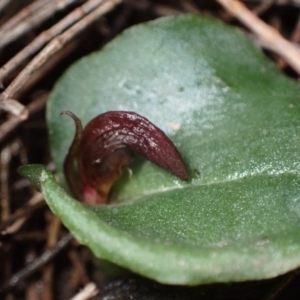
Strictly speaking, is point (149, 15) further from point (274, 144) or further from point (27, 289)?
point (27, 289)

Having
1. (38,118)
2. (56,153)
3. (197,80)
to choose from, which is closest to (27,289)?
(56,153)

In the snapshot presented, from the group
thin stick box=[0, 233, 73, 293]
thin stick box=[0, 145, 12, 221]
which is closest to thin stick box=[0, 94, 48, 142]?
thin stick box=[0, 145, 12, 221]

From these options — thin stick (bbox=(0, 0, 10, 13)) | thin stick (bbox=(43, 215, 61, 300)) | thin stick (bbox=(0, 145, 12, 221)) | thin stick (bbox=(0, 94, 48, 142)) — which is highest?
thin stick (bbox=(0, 0, 10, 13))

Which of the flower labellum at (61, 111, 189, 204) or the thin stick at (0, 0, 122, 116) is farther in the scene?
the thin stick at (0, 0, 122, 116)

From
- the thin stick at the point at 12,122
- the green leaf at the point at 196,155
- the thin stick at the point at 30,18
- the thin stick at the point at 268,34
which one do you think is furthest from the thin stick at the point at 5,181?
the thin stick at the point at 268,34

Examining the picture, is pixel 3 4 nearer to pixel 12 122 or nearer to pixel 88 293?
pixel 12 122

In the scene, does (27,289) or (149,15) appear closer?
(27,289)

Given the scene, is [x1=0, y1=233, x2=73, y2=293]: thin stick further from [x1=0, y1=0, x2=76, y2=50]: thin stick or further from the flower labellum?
[x1=0, y1=0, x2=76, y2=50]: thin stick
